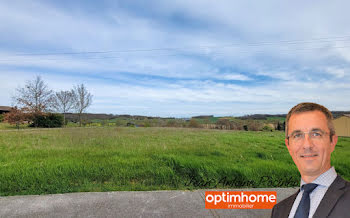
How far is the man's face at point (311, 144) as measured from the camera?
3.39 feet

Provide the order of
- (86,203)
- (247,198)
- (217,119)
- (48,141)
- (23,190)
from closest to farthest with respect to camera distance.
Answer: (86,203) → (247,198) → (23,190) → (48,141) → (217,119)

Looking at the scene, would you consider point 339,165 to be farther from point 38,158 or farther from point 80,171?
point 38,158

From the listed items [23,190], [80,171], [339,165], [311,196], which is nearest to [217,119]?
[339,165]

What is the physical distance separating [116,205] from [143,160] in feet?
6.17

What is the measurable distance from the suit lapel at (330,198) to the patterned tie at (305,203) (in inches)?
3.6

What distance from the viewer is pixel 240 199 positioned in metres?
3.67

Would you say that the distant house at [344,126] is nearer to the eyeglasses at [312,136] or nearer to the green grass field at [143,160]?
the green grass field at [143,160]

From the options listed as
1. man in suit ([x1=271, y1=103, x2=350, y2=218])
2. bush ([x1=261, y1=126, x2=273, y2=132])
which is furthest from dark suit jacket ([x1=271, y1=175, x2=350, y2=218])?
bush ([x1=261, y1=126, x2=273, y2=132])

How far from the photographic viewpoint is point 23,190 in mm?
3959

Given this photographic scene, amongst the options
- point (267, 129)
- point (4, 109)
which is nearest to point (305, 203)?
point (267, 129)

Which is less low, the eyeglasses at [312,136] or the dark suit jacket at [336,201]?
the eyeglasses at [312,136]

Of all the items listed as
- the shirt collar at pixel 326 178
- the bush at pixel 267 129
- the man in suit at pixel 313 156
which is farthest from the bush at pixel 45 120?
the shirt collar at pixel 326 178

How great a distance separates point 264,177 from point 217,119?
8.60 ft

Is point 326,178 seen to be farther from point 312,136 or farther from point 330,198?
point 312,136
